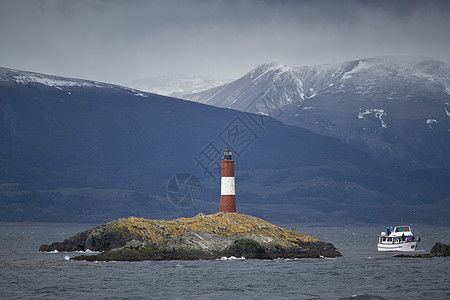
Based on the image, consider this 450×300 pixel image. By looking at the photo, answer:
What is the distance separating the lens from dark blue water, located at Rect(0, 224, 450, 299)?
57.5 m

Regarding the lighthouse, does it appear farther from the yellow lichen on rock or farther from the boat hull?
the boat hull

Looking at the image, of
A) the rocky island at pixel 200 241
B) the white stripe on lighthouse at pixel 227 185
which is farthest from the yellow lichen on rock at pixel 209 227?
the white stripe on lighthouse at pixel 227 185

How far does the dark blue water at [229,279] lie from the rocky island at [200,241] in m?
2.26

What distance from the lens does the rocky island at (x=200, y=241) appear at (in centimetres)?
8056

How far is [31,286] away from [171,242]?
22803 mm

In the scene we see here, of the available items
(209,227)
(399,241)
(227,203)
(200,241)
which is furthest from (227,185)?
(399,241)

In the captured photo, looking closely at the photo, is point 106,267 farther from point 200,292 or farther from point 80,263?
point 200,292

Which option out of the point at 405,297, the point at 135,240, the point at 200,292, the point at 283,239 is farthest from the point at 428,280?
the point at 135,240

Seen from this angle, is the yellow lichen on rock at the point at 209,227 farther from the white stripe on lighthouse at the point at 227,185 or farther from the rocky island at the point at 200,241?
the white stripe on lighthouse at the point at 227,185

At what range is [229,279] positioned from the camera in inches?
2596

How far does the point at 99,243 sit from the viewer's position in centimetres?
9062

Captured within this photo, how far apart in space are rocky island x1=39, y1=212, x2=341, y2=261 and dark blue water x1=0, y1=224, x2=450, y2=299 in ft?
7.41

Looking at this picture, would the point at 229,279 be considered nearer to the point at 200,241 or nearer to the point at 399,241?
the point at 200,241

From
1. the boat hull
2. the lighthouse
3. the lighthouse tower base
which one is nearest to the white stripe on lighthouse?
the lighthouse
